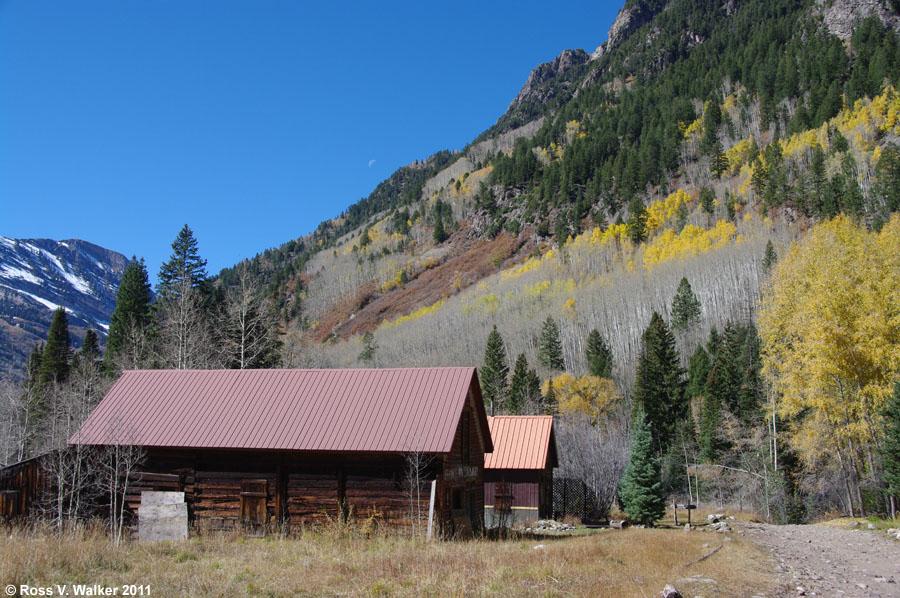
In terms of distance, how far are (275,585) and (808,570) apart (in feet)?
41.8

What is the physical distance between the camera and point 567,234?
15400 centimetres

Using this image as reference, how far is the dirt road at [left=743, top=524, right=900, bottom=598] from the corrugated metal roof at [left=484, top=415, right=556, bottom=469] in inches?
451

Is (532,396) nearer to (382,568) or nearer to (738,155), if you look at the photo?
(382,568)

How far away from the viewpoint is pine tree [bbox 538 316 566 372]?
8988 cm

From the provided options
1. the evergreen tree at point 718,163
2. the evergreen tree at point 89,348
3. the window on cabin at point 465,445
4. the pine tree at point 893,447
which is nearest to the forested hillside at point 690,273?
the evergreen tree at point 718,163

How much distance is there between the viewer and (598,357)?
8175cm

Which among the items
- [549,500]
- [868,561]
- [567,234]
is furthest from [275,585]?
[567,234]

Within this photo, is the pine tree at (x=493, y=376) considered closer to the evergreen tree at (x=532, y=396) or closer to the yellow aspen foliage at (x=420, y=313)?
the evergreen tree at (x=532, y=396)

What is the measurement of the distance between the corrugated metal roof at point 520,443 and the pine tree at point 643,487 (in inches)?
182

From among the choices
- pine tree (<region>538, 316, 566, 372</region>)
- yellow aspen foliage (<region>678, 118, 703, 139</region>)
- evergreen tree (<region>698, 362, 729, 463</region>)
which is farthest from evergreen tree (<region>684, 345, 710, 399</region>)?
yellow aspen foliage (<region>678, 118, 703, 139</region>)

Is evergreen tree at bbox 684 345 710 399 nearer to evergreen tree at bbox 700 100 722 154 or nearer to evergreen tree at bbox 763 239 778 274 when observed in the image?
evergreen tree at bbox 763 239 778 274

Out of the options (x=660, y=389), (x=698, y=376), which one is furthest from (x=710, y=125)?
(x=660, y=389)

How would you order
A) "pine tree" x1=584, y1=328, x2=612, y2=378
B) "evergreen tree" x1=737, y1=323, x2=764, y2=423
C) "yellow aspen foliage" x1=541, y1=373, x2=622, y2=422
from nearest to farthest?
"evergreen tree" x1=737, y1=323, x2=764, y2=423, "yellow aspen foliage" x1=541, y1=373, x2=622, y2=422, "pine tree" x1=584, y1=328, x2=612, y2=378

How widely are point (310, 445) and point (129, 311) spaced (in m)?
39.2
